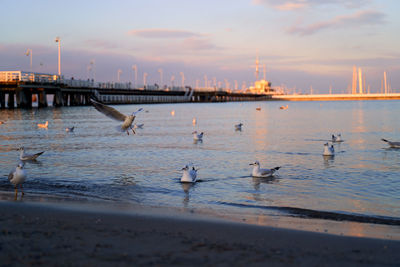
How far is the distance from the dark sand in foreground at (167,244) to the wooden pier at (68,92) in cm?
2826

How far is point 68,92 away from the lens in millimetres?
78688

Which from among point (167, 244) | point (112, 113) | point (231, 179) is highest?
point (112, 113)

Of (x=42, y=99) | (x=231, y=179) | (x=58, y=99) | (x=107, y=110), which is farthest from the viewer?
(x=58, y=99)

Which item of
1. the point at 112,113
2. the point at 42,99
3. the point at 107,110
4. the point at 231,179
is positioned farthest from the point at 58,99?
the point at 231,179

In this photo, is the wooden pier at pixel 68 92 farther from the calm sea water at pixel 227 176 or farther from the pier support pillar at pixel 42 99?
the calm sea water at pixel 227 176

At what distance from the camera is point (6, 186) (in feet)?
30.6

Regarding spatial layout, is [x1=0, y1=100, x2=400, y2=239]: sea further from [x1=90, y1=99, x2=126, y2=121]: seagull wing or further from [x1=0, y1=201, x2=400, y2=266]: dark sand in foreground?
[x1=90, y1=99, x2=126, y2=121]: seagull wing

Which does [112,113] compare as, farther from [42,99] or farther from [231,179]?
[42,99]

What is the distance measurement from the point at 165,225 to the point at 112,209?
1498 millimetres

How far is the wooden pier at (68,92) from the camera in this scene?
61031 millimetres

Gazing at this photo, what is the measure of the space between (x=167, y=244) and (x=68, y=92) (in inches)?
3048

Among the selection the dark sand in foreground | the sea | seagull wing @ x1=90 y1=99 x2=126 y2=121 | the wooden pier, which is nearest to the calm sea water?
the sea

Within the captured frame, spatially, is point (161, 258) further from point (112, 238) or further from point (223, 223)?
point (223, 223)

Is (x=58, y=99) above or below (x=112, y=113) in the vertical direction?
above
